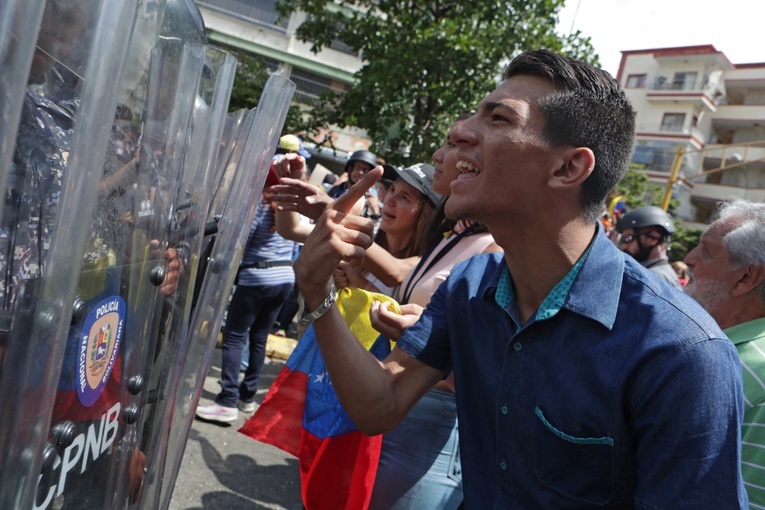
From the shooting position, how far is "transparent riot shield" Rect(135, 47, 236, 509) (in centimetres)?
127

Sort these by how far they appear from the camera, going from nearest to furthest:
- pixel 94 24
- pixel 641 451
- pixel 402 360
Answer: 1. pixel 94 24
2. pixel 641 451
3. pixel 402 360

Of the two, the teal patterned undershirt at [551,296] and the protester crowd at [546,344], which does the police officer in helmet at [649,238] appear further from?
the teal patterned undershirt at [551,296]

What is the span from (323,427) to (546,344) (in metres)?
1.19

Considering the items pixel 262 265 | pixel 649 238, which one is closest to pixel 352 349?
pixel 262 265

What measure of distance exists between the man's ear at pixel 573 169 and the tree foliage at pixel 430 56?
798 centimetres

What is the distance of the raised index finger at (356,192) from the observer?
1.60 m

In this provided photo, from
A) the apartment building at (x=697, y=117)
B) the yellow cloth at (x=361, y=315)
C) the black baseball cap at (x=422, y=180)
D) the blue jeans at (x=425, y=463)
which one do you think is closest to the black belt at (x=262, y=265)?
the black baseball cap at (x=422, y=180)

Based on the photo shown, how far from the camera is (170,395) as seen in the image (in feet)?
4.52

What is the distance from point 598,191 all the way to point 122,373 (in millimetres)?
1193

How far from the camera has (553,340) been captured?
1.44m

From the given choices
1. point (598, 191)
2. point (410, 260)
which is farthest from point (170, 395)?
point (410, 260)

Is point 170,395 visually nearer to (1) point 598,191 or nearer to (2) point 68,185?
(2) point 68,185

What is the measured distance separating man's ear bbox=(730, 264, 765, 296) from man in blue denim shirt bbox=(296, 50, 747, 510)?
2.98 ft

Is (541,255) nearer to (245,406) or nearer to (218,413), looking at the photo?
(218,413)
